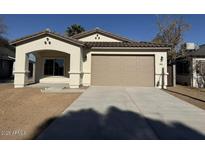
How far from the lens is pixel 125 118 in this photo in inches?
205

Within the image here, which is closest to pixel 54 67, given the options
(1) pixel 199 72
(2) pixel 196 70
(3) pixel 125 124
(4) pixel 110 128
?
(3) pixel 125 124

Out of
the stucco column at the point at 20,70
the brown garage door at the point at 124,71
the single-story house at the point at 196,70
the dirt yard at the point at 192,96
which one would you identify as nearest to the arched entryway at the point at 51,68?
the stucco column at the point at 20,70

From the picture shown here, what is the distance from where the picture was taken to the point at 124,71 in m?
13.9

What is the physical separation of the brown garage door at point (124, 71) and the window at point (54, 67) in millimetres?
3609

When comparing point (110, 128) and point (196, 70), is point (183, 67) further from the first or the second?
point (110, 128)

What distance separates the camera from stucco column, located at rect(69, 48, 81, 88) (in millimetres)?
12398

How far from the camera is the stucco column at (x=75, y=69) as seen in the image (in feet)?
40.7

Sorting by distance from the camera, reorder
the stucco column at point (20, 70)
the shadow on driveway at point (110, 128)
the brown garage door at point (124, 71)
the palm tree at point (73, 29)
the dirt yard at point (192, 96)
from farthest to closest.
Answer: the palm tree at point (73, 29), the brown garage door at point (124, 71), the stucco column at point (20, 70), the dirt yard at point (192, 96), the shadow on driveway at point (110, 128)

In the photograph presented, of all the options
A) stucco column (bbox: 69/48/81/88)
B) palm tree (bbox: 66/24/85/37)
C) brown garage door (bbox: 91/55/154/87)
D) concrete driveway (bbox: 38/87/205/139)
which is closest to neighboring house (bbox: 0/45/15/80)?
palm tree (bbox: 66/24/85/37)

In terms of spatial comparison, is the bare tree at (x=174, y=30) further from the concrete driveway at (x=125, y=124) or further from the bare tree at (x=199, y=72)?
the concrete driveway at (x=125, y=124)

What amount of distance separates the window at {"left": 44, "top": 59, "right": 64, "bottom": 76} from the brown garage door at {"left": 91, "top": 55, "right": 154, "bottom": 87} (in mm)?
3609

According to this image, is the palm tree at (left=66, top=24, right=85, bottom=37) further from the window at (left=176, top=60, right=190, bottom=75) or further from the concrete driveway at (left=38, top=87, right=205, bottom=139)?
the concrete driveway at (left=38, top=87, right=205, bottom=139)

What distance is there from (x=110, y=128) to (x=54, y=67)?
12.8 m
